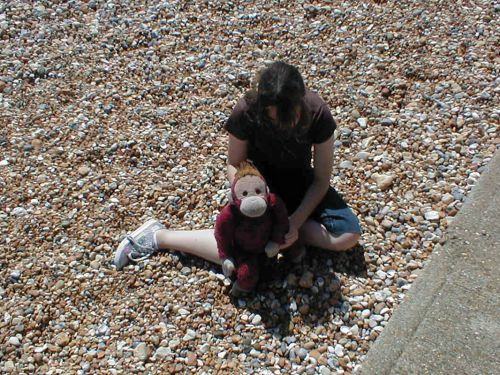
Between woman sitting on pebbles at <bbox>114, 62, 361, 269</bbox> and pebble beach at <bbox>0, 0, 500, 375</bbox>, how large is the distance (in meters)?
0.11

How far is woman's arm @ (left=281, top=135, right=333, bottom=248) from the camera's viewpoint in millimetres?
3459

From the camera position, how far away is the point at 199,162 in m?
4.41

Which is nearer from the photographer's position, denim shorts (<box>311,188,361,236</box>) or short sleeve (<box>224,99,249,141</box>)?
short sleeve (<box>224,99,249,141</box>)

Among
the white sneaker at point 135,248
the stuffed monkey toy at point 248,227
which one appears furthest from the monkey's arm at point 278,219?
the white sneaker at point 135,248

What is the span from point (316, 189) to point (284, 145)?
0.31 m

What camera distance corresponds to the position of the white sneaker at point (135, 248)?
3.79 meters

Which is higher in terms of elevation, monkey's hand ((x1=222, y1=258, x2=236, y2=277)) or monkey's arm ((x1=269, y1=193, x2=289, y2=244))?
monkey's arm ((x1=269, y1=193, x2=289, y2=244))

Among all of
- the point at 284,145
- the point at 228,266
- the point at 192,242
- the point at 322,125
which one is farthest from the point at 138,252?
the point at 322,125

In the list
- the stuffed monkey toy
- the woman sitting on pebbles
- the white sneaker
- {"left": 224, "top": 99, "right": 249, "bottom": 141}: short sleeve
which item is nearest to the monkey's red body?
the stuffed monkey toy

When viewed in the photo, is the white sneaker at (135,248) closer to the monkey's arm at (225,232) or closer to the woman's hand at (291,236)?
the monkey's arm at (225,232)

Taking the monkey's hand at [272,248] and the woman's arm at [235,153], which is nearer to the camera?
the monkey's hand at [272,248]

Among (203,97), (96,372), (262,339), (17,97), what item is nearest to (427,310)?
(262,339)

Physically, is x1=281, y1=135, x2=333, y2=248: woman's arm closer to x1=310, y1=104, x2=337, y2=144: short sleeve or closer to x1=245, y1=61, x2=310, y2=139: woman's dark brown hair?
x1=310, y1=104, x2=337, y2=144: short sleeve

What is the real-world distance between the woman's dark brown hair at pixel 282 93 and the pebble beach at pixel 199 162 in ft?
3.06
